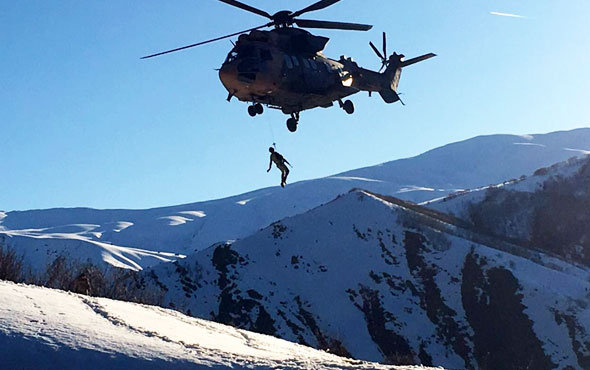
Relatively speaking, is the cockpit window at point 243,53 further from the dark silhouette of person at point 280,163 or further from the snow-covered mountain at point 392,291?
the snow-covered mountain at point 392,291

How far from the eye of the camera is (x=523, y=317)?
2427 inches

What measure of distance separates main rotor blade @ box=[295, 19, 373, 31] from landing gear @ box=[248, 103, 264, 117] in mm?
3199

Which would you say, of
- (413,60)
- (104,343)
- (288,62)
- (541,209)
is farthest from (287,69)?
(541,209)

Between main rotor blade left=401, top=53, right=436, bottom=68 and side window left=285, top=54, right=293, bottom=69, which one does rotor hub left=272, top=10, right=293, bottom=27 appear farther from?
main rotor blade left=401, top=53, right=436, bottom=68

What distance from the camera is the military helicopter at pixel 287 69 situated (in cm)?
2414

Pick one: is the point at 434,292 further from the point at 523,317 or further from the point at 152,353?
the point at 152,353

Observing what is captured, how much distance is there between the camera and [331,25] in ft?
82.8

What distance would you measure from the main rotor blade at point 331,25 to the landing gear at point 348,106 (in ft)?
9.74

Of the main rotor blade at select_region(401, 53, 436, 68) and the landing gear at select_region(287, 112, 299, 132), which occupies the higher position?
the main rotor blade at select_region(401, 53, 436, 68)

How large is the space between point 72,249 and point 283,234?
115114 mm

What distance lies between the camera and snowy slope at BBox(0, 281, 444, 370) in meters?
13.8

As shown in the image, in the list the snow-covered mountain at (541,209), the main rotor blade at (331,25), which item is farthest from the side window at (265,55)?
the snow-covered mountain at (541,209)

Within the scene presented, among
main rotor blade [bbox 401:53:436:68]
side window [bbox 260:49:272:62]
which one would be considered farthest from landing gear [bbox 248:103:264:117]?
main rotor blade [bbox 401:53:436:68]

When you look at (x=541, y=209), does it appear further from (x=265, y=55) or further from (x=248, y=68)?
(x=248, y=68)
